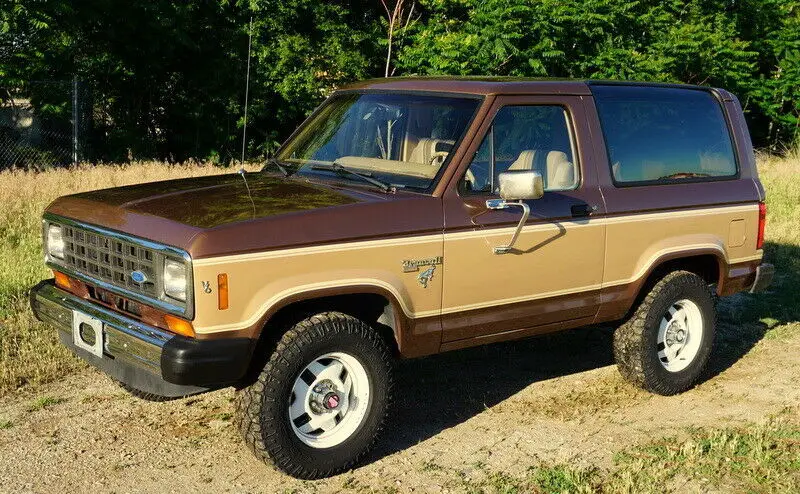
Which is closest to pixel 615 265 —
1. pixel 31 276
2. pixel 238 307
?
pixel 238 307

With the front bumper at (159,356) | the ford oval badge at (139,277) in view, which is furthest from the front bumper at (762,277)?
the ford oval badge at (139,277)

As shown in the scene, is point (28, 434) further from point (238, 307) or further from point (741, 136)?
point (741, 136)

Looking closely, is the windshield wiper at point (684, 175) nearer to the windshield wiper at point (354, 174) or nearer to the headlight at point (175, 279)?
the windshield wiper at point (354, 174)

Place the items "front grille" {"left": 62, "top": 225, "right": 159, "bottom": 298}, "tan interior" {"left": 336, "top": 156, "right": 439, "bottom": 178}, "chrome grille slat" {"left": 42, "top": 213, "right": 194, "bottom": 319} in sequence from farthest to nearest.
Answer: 1. "tan interior" {"left": 336, "top": 156, "right": 439, "bottom": 178}
2. "front grille" {"left": 62, "top": 225, "right": 159, "bottom": 298}
3. "chrome grille slat" {"left": 42, "top": 213, "right": 194, "bottom": 319}

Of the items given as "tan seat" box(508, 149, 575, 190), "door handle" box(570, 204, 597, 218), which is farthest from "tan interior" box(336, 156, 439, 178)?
"door handle" box(570, 204, 597, 218)

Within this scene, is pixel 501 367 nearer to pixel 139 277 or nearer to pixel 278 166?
pixel 278 166

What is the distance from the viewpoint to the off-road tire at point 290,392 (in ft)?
14.9

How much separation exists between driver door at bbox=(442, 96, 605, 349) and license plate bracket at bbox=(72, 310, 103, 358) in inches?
68.6

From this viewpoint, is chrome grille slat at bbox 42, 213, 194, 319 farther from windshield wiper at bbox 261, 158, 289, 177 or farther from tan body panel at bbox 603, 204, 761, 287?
tan body panel at bbox 603, 204, 761, 287

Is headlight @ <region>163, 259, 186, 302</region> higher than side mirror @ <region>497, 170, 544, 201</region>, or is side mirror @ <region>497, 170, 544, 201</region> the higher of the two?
side mirror @ <region>497, 170, 544, 201</region>

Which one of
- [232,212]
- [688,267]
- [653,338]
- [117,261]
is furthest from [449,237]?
[688,267]

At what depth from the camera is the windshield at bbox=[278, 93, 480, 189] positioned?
530 cm

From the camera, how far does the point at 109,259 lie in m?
4.78

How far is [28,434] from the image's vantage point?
17.2ft
